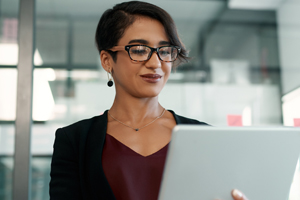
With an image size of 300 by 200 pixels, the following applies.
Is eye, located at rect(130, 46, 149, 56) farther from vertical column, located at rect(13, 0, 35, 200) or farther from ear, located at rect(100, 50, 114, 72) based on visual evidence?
vertical column, located at rect(13, 0, 35, 200)

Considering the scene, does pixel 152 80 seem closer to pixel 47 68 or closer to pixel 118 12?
pixel 118 12

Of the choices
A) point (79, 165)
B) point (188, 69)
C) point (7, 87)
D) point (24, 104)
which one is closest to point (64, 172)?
point (79, 165)

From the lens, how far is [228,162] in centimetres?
83

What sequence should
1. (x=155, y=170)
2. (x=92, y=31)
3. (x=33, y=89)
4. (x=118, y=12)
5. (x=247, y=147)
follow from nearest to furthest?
(x=247, y=147)
(x=155, y=170)
(x=118, y=12)
(x=33, y=89)
(x=92, y=31)

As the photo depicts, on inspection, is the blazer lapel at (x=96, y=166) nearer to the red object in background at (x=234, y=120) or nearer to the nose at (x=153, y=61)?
the nose at (x=153, y=61)

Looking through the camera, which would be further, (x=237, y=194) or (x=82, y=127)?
(x=82, y=127)

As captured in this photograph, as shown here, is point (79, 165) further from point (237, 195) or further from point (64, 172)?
point (237, 195)

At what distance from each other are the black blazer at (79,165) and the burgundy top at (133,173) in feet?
0.15

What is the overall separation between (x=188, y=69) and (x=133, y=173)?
4.38 ft

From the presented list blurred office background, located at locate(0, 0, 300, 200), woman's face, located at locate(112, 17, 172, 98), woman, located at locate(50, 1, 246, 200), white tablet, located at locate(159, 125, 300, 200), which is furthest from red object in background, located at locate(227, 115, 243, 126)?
white tablet, located at locate(159, 125, 300, 200)

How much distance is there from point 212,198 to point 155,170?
37 centimetres

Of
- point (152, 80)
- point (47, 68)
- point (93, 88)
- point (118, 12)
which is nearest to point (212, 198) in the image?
point (152, 80)

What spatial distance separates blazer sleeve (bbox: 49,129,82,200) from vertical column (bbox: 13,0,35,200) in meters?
0.93

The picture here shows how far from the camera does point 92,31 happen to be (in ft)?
7.80
